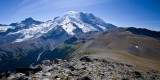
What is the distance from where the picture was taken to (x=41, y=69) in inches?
1033

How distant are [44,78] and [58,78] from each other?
2.61 m

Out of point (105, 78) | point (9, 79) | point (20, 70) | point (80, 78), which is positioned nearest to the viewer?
point (9, 79)

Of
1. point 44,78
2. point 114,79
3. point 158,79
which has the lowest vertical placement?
point 158,79

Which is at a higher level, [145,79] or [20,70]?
[20,70]

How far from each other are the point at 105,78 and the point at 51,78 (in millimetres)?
11078

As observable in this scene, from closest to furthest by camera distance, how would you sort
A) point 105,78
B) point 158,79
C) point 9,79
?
point 9,79 < point 105,78 < point 158,79

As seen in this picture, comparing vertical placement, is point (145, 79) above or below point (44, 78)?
below

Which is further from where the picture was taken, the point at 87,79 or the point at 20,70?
the point at 20,70

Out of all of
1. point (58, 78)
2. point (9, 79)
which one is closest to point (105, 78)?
point (58, 78)

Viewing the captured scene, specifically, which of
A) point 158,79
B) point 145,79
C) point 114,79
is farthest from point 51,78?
point 158,79

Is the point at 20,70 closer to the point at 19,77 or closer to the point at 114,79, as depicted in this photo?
the point at 19,77

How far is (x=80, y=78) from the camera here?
70.8 feet

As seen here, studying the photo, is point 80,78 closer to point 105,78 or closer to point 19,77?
point 105,78

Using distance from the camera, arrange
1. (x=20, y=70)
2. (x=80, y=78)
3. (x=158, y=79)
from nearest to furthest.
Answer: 1. (x=80, y=78)
2. (x=20, y=70)
3. (x=158, y=79)
